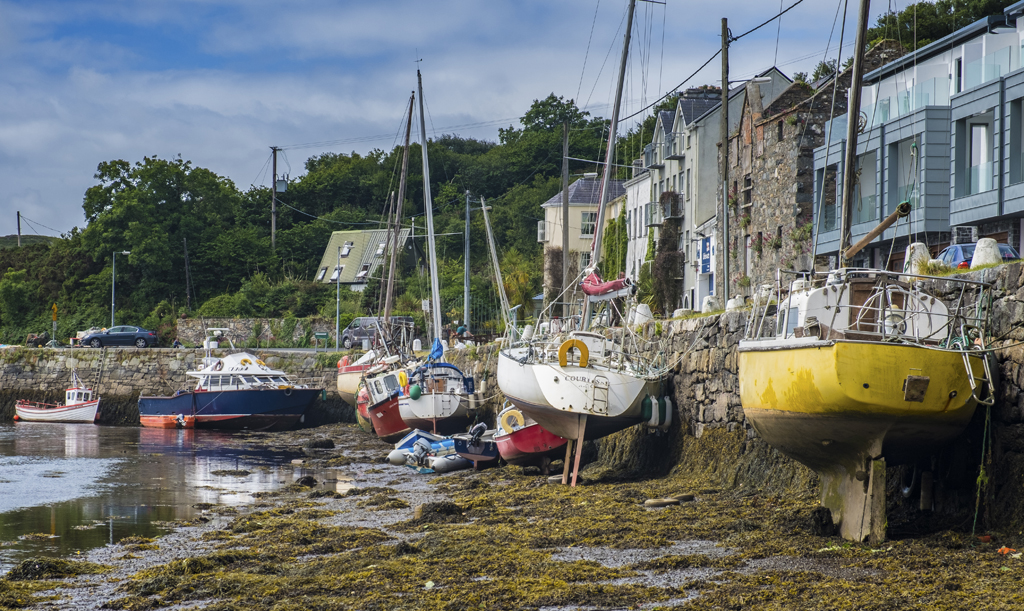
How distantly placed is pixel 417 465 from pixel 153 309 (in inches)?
1855

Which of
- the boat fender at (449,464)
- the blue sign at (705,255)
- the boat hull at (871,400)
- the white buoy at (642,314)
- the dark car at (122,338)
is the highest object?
the blue sign at (705,255)

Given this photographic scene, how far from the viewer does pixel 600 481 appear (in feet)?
59.4

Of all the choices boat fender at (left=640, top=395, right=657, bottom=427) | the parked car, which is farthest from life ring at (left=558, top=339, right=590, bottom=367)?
the parked car

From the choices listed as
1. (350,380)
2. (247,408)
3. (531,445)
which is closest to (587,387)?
(531,445)

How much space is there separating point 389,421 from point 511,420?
9.53 m

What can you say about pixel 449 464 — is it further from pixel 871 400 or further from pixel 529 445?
pixel 871 400

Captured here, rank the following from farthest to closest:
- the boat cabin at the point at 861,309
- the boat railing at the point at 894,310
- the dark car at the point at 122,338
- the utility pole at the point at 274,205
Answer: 1. the utility pole at the point at 274,205
2. the dark car at the point at 122,338
3. the boat cabin at the point at 861,309
4. the boat railing at the point at 894,310

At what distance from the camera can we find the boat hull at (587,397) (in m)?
17.8

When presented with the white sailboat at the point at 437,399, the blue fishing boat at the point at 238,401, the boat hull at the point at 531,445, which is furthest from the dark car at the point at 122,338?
the boat hull at the point at 531,445

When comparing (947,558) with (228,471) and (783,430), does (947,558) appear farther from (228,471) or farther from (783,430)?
(228,471)

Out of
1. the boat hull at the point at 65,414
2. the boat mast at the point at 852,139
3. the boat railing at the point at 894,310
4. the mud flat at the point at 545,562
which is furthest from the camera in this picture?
the boat hull at the point at 65,414

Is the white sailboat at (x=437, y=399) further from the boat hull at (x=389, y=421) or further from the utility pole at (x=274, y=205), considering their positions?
the utility pole at (x=274, y=205)

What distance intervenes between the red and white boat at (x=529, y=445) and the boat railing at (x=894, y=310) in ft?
26.8

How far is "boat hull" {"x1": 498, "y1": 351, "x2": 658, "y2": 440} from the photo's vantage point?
58.5ft
